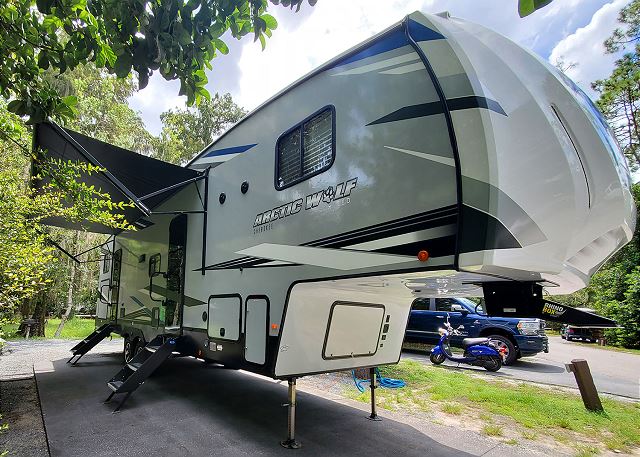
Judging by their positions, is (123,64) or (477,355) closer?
(123,64)

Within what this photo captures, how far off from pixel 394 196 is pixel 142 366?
4029mm

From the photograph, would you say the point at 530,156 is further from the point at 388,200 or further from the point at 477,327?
the point at 477,327

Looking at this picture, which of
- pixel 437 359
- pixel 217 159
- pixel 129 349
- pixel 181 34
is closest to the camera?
pixel 181 34

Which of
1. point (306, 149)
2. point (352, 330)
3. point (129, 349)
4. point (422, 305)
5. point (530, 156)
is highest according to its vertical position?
point (306, 149)

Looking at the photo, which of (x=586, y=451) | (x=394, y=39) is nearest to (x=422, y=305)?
(x=586, y=451)

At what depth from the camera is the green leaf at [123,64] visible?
2.50 metres

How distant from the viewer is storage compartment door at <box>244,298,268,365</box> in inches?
155

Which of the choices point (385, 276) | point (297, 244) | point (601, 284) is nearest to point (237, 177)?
point (297, 244)

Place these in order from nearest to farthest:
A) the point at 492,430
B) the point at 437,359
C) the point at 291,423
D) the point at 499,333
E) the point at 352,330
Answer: the point at 291,423, the point at 352,330, the point at 492,430, the point at 437,359, the point at 499,333

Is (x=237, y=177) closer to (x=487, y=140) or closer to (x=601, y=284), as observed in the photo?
(x=487, y=140)

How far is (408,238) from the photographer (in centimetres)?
262

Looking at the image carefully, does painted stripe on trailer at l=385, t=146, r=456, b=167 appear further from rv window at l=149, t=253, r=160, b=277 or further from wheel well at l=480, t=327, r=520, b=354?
wheel well at l=480, t=327, r=520, b=354

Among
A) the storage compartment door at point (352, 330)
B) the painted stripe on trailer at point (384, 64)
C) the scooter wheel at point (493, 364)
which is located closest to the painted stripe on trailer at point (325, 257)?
the storage compartment door at point (352, 330)

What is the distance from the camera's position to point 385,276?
9.45 feet
